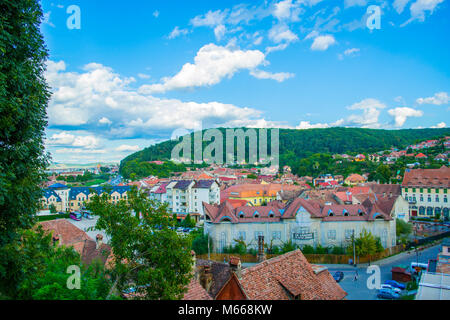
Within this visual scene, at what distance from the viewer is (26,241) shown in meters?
8.94

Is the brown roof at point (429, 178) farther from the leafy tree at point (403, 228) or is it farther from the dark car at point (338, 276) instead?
the dark car at point (338, 276)

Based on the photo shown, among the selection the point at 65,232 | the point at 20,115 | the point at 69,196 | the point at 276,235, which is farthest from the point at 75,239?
the point at 69,196

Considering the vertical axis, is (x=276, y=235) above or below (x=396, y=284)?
above

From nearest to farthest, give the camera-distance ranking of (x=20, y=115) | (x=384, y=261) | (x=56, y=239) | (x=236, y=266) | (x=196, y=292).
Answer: (x=20, y=115) < (x=196, y=292) < (x=236, y=266) < (x=56, y=239) < (x=384, y=261)

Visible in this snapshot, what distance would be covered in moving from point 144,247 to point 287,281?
7.71m

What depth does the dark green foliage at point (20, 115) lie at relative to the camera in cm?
777

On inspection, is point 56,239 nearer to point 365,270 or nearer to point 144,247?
point 144,247

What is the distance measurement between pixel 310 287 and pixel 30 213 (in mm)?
12144

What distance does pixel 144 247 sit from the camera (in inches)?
373

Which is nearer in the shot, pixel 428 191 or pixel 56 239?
pixel 56 239

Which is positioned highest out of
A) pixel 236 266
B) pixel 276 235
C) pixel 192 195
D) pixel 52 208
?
pixel 236 266

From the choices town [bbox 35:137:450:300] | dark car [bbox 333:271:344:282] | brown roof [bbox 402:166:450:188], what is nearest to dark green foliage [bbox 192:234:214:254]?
town [bbox 35:137:450:300]
